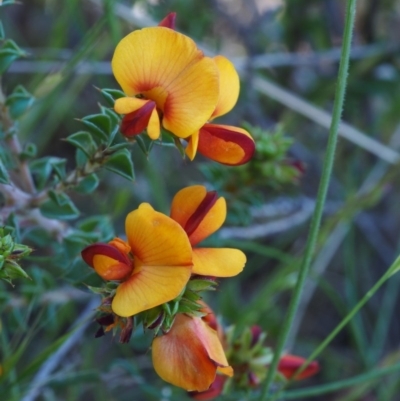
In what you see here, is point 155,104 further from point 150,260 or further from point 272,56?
point 272,56

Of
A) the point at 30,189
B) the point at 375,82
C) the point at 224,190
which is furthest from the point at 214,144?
the point at 375,82

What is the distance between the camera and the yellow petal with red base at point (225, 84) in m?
0.82

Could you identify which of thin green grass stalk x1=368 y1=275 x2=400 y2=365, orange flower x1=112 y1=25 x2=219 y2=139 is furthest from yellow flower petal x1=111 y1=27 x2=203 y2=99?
thin green grass stalk x1=368 y1=275 x2=400 y2=365

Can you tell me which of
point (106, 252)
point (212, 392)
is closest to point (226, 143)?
point (106, 252)

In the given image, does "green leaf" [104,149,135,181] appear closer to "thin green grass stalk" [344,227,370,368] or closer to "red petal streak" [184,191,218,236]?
"red petal streak" [184,191,218,236]

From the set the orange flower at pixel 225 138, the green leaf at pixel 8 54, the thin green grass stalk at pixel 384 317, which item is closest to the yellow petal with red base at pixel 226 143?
the orange flower at pixel 225 138

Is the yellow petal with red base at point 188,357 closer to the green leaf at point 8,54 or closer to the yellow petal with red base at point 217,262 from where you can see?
the yellow petal with red base at point 217,262

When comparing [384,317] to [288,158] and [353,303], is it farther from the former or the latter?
[288,158]

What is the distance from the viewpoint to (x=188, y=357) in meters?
0.78

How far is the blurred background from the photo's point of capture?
177 centimetres

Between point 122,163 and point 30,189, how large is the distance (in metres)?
0.26

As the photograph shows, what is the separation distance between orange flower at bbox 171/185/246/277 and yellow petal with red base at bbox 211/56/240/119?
0.12 meters

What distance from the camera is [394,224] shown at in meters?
2.27

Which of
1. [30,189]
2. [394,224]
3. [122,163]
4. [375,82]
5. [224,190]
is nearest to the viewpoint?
[122,163]
